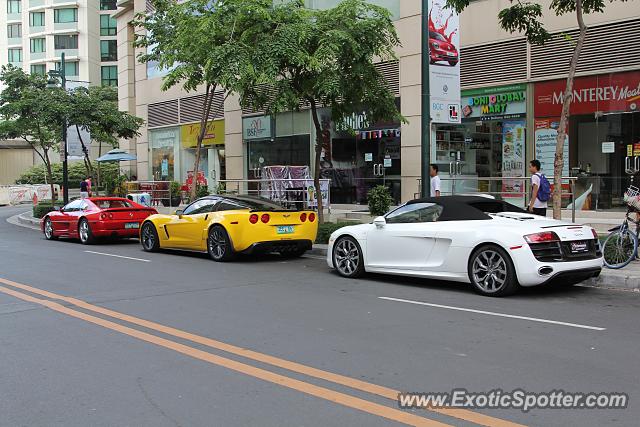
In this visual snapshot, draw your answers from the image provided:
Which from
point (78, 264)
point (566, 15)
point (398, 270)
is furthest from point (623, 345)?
point (566, 15)

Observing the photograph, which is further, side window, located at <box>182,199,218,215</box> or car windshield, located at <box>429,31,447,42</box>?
car windshield, located at <box>429,31,447,42</box>

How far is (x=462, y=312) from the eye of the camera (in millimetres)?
7648

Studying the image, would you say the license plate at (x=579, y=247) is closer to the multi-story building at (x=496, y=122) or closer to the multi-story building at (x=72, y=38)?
the multi-story building at (x=496, y=122)

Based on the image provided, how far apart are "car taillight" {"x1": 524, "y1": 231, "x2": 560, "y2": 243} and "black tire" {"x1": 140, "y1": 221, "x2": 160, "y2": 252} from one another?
8.84 meters

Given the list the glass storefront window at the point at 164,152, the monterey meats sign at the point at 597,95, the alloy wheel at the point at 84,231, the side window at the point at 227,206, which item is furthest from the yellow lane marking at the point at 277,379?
the glass storefront window at the point at 164,152

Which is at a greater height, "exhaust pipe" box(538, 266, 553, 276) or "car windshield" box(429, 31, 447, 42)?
"car windshield" box(429, 31, 447, 42)

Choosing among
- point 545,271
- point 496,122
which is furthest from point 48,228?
point 545,271

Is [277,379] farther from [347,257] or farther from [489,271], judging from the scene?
[347,257]

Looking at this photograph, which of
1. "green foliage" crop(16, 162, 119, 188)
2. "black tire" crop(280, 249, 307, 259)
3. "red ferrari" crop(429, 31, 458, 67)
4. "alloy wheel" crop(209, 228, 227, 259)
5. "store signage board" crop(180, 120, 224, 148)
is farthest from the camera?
"green foliage" crop(16, 162, 119, 188)

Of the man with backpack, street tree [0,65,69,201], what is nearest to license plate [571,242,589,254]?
the man with backpack

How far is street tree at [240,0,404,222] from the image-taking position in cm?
1320

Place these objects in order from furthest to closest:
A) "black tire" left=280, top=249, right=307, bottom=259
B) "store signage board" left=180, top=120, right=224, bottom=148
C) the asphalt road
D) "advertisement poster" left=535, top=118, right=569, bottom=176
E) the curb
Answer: "store signage board" left=180, top=120, right=224, bottom=148 → the curb → "advertisement poster" left=535, top=118, right=569, bottom=176 → "black tire" left=280, top=249, right=307, bottom=259 → the asphalt road

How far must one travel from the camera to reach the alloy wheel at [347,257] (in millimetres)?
10531

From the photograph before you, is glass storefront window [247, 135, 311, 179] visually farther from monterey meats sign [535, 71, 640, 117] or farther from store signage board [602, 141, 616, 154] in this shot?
store signage board [602, 141, 616, 154]
